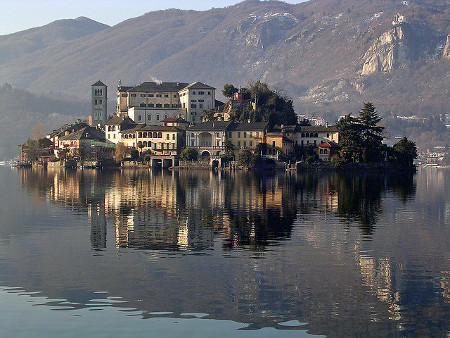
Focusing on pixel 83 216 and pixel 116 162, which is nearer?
pixel 83 216

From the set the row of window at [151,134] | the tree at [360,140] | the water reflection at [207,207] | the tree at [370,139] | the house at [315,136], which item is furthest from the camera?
the row of window at [151,134]

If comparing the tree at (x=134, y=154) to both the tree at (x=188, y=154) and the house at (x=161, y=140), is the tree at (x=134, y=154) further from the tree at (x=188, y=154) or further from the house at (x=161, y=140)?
the tree at (x=188, y=154)

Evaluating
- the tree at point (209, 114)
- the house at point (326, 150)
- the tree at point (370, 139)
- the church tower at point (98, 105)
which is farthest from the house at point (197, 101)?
the tree at point (370, 139)

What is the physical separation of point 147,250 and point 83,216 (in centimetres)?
1548

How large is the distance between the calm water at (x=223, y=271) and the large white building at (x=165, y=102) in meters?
94.9

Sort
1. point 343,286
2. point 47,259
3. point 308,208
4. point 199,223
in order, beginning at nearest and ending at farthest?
1. point 343,286
2. point 47,259
3. point 199,223
4. point 308,208

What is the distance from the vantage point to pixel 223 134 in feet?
437

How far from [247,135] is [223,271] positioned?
101541 mm

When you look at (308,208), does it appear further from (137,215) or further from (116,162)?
(116,162)

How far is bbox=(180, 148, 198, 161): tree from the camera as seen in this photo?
13200 centimetres

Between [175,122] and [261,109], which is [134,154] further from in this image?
[261,109]

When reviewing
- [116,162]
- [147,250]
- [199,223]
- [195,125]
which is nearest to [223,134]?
[195,125]

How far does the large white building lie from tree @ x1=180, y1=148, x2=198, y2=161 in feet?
54.6

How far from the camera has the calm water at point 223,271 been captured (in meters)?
25.1
